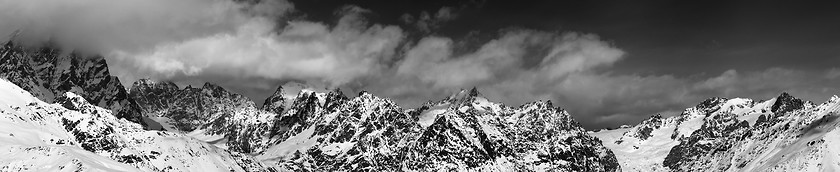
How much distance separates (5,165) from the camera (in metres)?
163

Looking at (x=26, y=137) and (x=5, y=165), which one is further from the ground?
(x=26, y=137)

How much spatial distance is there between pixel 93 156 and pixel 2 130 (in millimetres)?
24476

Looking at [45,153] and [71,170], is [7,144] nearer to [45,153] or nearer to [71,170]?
[45,153]

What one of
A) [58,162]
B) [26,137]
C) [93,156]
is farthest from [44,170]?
[26,137]

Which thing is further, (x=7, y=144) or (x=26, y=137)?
(x=26, y=137)

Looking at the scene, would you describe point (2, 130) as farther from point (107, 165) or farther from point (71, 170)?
point (71, 170)

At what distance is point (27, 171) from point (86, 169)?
1293 centimetres

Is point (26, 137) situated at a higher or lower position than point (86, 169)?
higher

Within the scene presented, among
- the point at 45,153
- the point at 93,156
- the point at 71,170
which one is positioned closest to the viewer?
the point at 71,170

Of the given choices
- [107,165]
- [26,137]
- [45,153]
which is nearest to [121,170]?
[107,165]

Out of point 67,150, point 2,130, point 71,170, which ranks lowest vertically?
point 71,170

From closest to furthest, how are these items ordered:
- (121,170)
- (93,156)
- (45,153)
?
(45,153)
(121,170)
(93,156)

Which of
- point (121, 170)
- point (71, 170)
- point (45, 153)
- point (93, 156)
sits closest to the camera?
point (71, 170)

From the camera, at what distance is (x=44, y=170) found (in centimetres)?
16125
